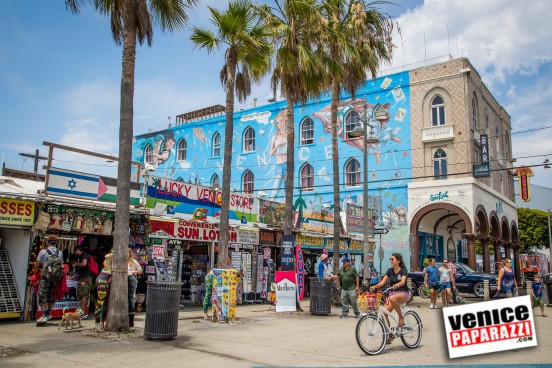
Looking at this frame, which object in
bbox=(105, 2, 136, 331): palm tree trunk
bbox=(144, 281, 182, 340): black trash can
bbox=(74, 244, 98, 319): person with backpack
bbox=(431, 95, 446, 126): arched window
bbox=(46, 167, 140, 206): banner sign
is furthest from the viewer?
bbox=(431, 95, 446, 126): arched window

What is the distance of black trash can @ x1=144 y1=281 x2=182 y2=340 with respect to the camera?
9281 millimetres

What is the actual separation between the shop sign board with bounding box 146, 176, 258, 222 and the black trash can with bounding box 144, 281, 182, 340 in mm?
6460

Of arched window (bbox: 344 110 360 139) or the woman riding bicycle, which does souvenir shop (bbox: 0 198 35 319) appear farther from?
arched window (bbox: 344 110 360 139)

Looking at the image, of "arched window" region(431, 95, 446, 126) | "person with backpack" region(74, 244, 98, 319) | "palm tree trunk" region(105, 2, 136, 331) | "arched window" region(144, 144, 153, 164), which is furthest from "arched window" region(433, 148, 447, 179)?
"arched window" region(144, 144, 153, 164)

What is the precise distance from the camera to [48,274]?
36.3 ft

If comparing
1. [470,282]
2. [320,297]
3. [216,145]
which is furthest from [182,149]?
[320,297]

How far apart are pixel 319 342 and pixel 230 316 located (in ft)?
11.7

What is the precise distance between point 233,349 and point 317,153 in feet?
92.7

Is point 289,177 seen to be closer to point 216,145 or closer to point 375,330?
point 375,330

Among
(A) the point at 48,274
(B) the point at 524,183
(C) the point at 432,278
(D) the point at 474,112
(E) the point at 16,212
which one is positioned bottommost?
(C) the point at 432,278

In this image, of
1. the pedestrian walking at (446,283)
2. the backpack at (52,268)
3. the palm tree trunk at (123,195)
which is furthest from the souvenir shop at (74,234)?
the pedestrian walking at (446,283)

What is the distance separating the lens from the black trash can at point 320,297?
14656 millimetres

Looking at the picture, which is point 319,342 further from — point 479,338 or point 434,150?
point 434,150

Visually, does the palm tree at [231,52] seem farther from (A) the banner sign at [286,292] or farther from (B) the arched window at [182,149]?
(B) the arched window at [182,149]
